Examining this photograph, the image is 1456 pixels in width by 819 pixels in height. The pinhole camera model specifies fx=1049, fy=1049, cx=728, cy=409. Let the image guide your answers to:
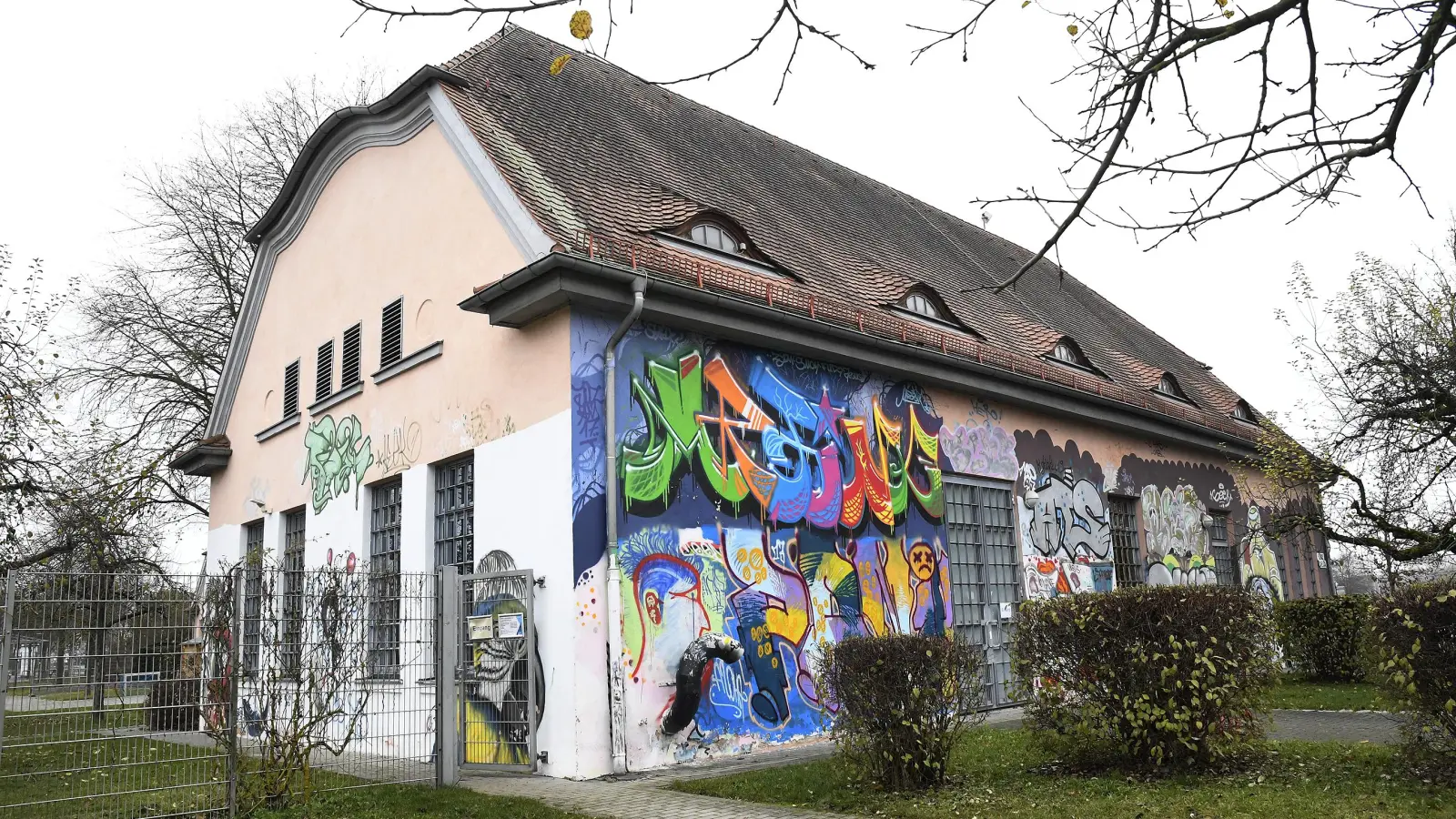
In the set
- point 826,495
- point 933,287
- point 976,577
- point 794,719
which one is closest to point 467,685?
point 794,719

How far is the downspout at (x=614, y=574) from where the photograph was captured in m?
9.58

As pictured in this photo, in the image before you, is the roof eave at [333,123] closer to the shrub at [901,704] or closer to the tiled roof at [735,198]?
the tiled roof at [735,198]

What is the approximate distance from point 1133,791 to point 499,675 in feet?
18.9

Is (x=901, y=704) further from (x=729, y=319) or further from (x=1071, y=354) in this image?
(x=1071, y=354)

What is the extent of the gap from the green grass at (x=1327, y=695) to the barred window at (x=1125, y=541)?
2780 mm

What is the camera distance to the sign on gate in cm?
977

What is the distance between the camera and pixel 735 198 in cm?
1484

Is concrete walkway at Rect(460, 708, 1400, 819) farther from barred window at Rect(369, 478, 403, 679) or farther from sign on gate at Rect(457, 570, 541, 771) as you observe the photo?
barred window at Rect(369, 478, 403, 679)

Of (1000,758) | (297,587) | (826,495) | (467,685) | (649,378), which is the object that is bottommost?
(1000,758)

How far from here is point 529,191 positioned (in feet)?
36.1

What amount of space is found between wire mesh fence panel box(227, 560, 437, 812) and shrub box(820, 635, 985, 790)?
388 centimetres

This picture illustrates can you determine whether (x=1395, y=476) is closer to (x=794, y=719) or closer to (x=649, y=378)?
(x=794, y=719)

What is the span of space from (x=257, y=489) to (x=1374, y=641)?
48.8 feet

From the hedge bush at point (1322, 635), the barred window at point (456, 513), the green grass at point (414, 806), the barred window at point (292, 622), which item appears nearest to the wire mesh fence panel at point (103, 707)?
the barred window at point (292, 622)
